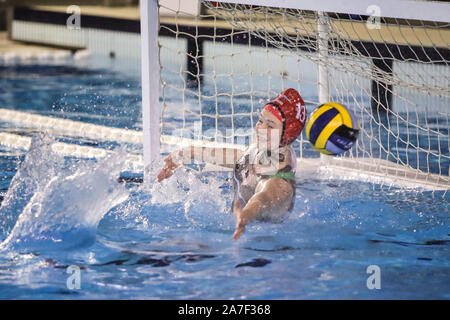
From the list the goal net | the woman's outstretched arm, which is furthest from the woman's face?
the goal net

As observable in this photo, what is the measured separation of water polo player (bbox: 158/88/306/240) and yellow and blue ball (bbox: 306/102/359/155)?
118 mm

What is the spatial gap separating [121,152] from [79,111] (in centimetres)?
386

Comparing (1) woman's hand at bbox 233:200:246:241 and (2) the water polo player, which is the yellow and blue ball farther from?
(1) woman's hand at bbox 233:200:246:241

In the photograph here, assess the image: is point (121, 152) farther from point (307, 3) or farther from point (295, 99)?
point (307, 3)

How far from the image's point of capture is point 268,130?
358 centimetres

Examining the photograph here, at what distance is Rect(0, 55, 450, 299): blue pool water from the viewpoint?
118 inches

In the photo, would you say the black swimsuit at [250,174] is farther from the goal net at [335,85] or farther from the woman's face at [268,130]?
the goal net at [335,85]

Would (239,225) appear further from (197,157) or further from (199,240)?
(197,157)

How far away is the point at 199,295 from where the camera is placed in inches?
115

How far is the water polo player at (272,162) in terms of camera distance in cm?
345

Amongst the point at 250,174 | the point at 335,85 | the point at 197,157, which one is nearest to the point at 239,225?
the point at 250,174

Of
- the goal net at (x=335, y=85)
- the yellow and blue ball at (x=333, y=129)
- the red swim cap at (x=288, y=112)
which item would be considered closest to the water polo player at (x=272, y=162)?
the red swim cap at (x=288, y=112)
